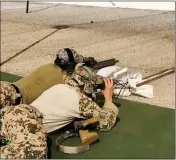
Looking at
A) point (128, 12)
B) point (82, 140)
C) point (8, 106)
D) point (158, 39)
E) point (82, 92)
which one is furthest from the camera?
point (128, 12)

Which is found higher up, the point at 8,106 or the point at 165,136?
the point at 8,106

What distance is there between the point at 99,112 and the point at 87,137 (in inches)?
12.6

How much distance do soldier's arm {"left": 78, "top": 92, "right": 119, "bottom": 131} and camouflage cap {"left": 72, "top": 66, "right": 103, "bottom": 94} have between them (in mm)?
192

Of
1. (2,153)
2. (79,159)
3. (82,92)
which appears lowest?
(79,159)

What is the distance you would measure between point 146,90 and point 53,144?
6.34ft

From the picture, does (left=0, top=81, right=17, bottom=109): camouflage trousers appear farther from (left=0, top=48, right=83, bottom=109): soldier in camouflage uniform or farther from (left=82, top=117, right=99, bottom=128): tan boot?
(left=82, top=117, right=99, bottom=128): tan boot

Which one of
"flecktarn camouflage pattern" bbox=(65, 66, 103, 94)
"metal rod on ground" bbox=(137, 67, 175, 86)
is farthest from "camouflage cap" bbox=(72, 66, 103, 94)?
"metal rod on ground" bbox=(137, 67, 175, 86)

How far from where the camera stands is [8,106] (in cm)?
351

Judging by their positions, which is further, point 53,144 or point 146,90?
point 146,90

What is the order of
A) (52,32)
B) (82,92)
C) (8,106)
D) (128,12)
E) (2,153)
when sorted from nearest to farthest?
1. (2,153)
2. (8,106)
3. (82,92)
4. (52,32)
5. (128,12)

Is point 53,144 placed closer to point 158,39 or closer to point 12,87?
point 12,87

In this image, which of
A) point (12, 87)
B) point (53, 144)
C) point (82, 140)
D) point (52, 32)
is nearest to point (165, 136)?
point (82, 140)

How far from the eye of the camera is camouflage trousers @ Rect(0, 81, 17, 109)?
138 inches

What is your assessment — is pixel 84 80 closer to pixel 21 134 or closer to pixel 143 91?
pixel 21 134
